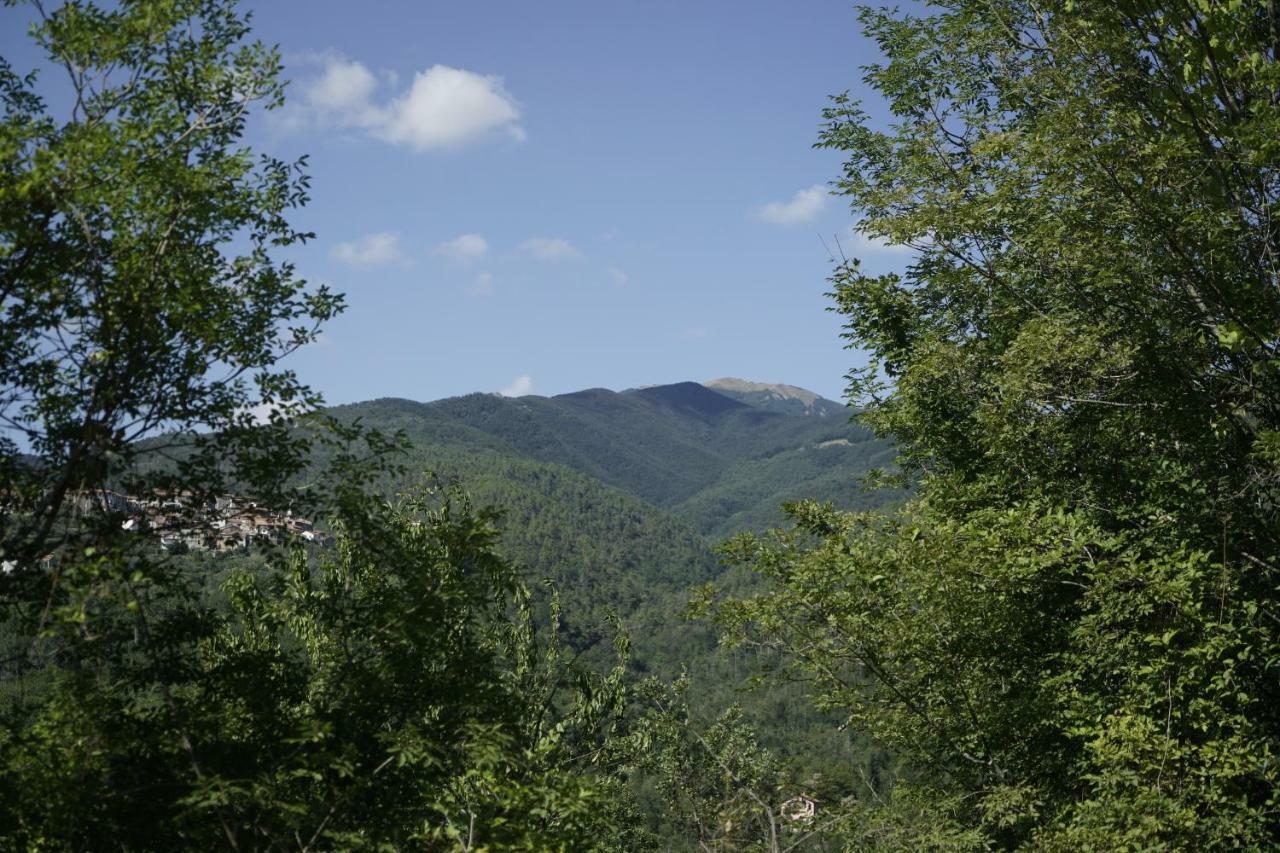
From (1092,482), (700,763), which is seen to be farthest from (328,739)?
(700,763)

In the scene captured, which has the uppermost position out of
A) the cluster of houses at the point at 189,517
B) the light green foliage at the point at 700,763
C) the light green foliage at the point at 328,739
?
the cluster of houses at the point at 189,517

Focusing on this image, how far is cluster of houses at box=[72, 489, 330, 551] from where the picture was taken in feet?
18.9

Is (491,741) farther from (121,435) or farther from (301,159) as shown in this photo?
(301,159)

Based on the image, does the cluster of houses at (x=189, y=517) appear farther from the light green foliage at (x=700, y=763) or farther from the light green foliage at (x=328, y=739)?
the light green foliage at (x=700, y=763)

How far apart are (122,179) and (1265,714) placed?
1024 cm

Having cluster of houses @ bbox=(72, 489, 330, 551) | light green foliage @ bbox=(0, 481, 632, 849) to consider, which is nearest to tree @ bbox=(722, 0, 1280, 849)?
light green foliage @ bbox=(0, 481, 632, 849)

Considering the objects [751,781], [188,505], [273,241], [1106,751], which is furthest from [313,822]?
[751,781]

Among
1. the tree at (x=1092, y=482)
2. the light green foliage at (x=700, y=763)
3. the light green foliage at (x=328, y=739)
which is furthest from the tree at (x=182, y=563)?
the light green foliage at (x=700, y=763)

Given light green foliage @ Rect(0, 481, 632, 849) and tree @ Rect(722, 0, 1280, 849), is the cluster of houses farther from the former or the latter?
tree @ Rect(722, 0, 1280, 849)

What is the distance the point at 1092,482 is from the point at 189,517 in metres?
8.40

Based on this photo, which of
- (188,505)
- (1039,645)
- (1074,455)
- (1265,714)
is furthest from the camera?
(1039,645)

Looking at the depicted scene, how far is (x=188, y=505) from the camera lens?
6.11 m

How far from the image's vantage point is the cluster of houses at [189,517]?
5.75 m

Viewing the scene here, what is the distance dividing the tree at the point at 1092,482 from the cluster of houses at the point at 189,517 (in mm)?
5340
